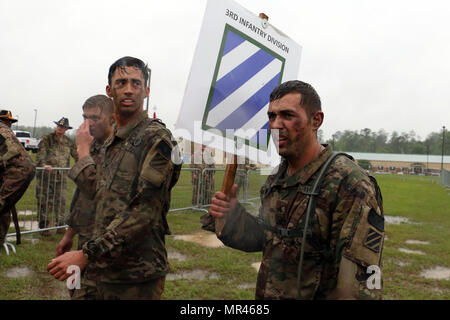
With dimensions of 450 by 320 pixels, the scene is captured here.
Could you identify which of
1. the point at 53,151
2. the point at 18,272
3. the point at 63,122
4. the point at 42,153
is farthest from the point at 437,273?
the point at 42,153

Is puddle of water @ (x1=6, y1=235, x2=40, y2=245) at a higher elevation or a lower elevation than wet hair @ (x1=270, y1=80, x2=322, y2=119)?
lower

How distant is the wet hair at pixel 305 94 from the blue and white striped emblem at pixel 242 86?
0.26m

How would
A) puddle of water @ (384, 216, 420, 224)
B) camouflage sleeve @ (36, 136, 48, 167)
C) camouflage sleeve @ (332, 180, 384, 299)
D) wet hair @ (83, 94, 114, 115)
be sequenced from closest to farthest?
camouflage sleeve @ (332, 180, 384, 299)
wet hair @ (83, 94, 114, 115)
camouflage sleeve @ (36, 136, 48, 167)
puddle of water @ (384, 216, 420, 224)

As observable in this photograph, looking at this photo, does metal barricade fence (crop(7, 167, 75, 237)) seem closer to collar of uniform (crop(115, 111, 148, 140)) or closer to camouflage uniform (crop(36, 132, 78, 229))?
camouflage uniform (crop(36, 132, 78, 229))

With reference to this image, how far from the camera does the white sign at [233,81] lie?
1851 millimetres

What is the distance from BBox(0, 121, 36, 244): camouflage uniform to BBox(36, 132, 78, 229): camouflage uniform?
290 cm

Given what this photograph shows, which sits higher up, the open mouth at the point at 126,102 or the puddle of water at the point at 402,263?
the open mouth at the point at 126,102

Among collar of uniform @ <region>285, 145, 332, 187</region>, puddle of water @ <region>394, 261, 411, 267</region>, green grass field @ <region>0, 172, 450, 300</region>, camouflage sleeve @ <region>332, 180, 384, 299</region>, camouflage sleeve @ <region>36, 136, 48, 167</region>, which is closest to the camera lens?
camouflage sleeve @ <region>332, 180, 384, 299</region>

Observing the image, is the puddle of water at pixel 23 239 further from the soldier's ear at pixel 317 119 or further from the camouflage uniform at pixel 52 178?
the soldier's ear at pixel 317 119

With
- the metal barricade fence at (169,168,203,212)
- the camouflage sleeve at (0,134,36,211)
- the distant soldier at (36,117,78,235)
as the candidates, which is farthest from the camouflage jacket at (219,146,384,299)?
the metal barricade fence at (169,168,203,212)

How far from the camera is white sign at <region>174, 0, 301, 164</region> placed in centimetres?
185

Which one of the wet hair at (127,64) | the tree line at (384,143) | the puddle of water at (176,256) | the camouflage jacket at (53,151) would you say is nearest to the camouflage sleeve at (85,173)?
the wet hair at (127,64)
